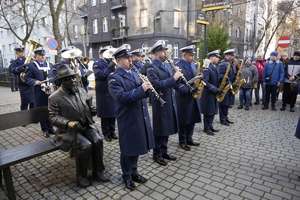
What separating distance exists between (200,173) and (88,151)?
2.01 m

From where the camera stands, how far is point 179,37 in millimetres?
27625

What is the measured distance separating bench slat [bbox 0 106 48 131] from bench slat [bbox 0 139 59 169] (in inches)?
34.1

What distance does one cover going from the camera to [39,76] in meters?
6.52

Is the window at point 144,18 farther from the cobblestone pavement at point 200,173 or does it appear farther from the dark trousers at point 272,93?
the cobblestone pavement at point 200,173

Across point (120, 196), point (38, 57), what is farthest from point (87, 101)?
point (38, 57)

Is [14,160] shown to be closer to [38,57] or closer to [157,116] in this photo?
[157,116]

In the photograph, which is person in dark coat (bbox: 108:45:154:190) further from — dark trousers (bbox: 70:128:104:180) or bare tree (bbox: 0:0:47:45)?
bare tree (bbox: 0:0:47:45)

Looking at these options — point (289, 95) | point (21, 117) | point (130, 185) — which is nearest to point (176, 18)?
point (289, 95)

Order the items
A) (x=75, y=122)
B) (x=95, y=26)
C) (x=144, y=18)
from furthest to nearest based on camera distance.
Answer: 1. (x=95, y=26)
2. (x=144, y=18)
3. (x=75, y=122)

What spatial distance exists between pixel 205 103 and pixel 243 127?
1.65 meters

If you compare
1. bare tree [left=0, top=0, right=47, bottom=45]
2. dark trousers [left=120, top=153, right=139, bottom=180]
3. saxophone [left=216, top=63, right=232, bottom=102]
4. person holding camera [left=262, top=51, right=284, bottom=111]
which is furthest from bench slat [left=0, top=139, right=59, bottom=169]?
bare tree [left=0, top=0, right=47, bottom=45]

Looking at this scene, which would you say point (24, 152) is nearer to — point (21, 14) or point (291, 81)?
point (291, 81)

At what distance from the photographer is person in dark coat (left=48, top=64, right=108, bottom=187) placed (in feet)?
12.8

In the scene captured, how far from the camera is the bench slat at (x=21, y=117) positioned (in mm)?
4598
